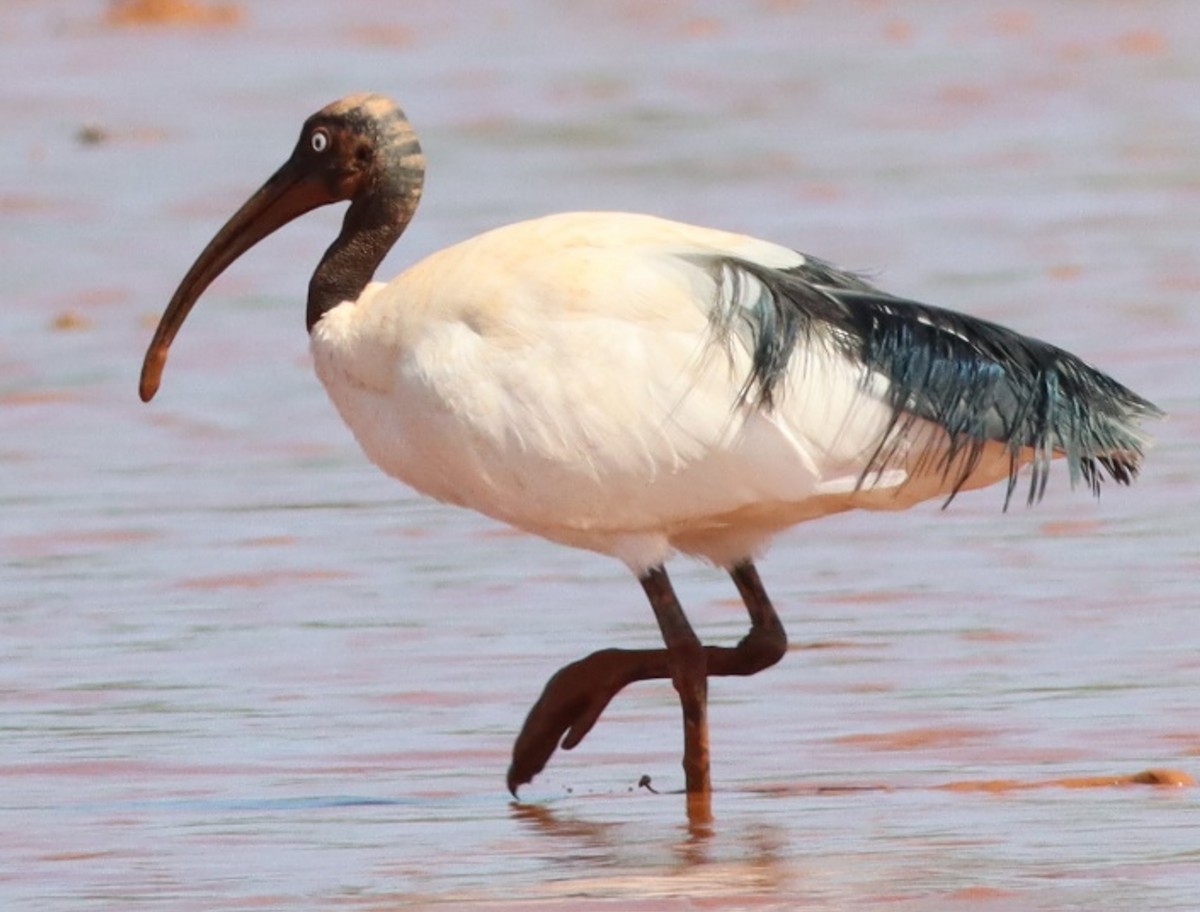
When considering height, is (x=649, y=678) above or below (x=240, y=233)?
below

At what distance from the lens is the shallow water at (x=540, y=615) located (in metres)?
7.44

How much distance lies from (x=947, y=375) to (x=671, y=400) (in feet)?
2.21

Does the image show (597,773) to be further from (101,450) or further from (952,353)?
(101,450)

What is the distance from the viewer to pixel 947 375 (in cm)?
807

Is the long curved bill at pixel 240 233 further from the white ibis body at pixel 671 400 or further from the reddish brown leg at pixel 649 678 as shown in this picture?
the reddish brown leg at pixel 649 678

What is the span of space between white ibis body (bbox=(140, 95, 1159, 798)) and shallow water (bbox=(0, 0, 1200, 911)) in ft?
1.93

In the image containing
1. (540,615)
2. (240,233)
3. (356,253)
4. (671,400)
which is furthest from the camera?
(540,615)

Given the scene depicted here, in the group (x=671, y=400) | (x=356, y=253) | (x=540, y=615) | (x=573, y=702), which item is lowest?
(x=540, y=615)

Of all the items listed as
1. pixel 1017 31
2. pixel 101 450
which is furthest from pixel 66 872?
pixel 1017 31

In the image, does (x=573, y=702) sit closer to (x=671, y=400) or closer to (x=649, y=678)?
(x=649, y=678)

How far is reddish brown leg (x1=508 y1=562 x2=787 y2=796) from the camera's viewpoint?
8.21 meters

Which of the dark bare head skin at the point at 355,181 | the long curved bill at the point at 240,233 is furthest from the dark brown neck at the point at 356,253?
the long curved bill at the point at 240,233

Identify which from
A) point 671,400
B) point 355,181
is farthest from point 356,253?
point 671,400

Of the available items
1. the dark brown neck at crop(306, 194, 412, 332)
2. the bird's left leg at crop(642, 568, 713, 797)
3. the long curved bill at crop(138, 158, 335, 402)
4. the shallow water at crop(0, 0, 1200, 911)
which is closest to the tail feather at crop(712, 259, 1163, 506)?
the bird's left leg at crop(642, 568, 713, 797)
